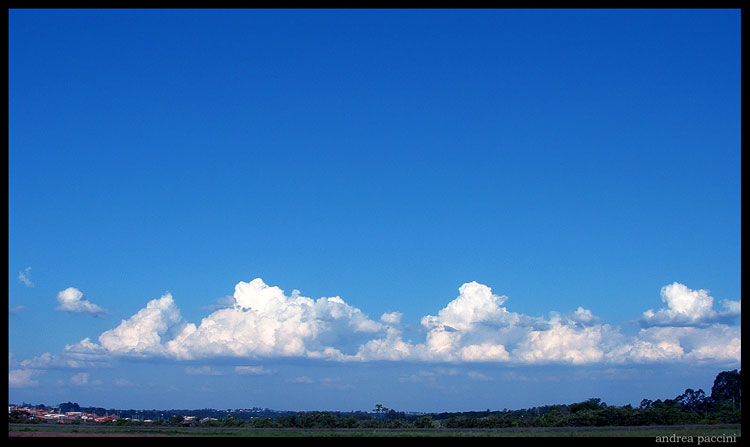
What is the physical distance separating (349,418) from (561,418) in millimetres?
12793

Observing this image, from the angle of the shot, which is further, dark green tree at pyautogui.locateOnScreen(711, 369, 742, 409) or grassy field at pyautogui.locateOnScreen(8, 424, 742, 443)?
dark green tree at pyautogui.locateOnScreen(711, 369, 742, 409)

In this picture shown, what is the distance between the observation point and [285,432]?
103ft

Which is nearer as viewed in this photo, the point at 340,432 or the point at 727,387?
the point at 340,432

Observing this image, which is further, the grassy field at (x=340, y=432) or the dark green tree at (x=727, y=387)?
the dark green tree at (x=727, y=387)
